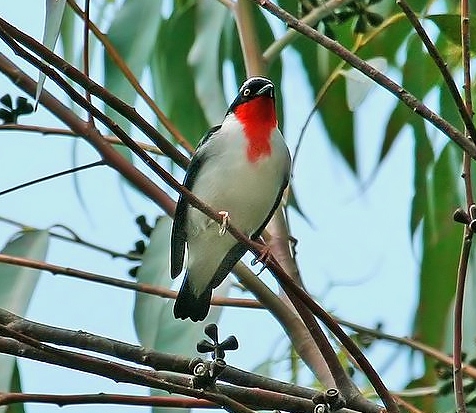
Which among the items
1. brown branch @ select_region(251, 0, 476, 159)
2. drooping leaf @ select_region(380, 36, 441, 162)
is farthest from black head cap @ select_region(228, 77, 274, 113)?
brown branch @ select_region(251, 0, 476, 159)

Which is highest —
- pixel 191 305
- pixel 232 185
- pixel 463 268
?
pixel 232 185

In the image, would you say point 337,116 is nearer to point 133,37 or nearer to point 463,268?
point 133,37

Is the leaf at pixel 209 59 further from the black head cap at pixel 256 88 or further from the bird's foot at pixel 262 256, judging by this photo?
the bird's foot at pixel 262 256

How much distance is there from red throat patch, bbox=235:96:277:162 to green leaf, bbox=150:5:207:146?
0.20m

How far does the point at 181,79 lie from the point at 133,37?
0.18 m

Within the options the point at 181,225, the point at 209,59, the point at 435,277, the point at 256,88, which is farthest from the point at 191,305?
the point at 435,277

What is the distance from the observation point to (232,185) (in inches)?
74.0

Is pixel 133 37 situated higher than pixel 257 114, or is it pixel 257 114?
pixel 133 37

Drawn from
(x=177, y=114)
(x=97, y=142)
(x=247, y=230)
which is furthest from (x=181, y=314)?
(x=177, y=114)

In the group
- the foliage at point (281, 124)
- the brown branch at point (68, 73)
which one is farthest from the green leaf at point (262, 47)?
the brown branch at point (68, 73)

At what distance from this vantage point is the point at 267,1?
1107 millimetres

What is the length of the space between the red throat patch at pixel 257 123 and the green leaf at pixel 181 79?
20 centimetres

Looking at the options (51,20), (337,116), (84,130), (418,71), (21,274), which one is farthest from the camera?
(337,116)

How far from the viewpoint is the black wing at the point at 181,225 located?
5.86 ft
